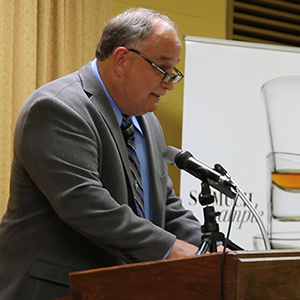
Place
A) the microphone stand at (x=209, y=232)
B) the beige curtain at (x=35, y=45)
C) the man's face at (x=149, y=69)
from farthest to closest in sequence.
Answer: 1. the beige curtain at (x=35, y=45)
2. the man's face at (x=149, y=69)
3. the microphone stand at (x=209, y=232)

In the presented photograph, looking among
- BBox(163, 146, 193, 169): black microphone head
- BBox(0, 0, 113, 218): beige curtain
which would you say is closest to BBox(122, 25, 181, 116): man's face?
BBox(163, 146, 193, 169): black microphone head

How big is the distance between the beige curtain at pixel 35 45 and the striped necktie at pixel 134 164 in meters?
1.32

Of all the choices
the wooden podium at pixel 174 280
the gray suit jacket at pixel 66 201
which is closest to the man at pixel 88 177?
the gray suit jacket at pixel 66 201

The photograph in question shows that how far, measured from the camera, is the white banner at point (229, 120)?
302 cm

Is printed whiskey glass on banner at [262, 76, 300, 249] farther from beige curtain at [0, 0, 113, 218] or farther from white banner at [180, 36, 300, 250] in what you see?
beige curtain at [0, 0, 113, 218]

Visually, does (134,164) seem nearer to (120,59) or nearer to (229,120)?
(120,59)

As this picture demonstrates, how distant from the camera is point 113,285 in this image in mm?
1023

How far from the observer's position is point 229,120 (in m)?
3.11

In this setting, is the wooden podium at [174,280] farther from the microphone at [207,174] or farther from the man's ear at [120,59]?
the man's ear at [120,59]

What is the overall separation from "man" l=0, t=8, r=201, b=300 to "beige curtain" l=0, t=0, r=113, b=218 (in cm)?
127

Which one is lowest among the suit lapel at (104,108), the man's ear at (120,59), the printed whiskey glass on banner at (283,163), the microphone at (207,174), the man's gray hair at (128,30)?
the printed whiskey glass on banner at (283,163)

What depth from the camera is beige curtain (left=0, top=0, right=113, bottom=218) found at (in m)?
2.80

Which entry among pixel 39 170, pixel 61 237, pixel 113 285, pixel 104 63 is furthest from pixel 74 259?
pixel 104 63

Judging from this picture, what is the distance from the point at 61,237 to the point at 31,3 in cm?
189
